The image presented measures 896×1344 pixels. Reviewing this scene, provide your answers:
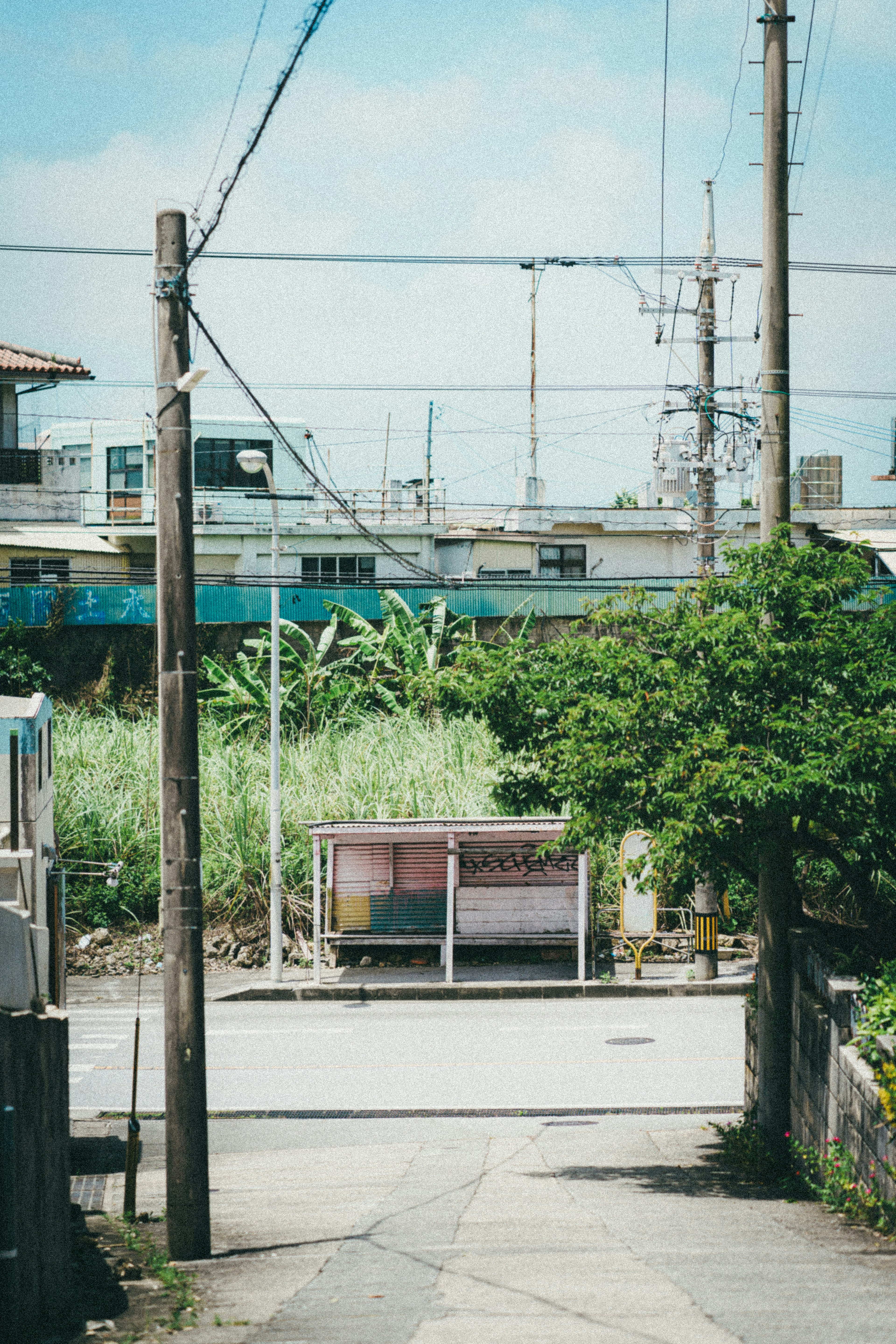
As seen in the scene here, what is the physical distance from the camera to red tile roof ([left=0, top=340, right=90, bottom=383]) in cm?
3553

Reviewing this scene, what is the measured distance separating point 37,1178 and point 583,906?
49.1 feet

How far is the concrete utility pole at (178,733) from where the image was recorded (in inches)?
334

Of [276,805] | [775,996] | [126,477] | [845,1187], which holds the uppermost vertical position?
[126,477]

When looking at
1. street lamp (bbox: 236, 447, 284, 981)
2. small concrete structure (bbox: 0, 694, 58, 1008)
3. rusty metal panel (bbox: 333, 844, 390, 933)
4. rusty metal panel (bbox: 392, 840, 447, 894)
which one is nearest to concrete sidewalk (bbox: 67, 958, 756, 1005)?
street lamp (bbox: 236, 447, 284, 981)

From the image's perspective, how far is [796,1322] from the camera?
5559 millimetres

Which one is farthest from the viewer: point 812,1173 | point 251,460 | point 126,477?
point 126,477

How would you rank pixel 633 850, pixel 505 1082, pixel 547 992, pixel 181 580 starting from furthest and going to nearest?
pixel 633 850 → pixel 547 992 → pixel 505 1082 → pixel 181 580

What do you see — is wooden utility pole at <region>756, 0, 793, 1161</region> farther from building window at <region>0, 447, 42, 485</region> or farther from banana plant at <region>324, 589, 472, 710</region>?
building window at <region>0, 447, 42, 485</region>

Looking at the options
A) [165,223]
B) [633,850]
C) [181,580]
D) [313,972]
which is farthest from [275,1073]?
[165,223]

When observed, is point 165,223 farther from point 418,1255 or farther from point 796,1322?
point 796,1322

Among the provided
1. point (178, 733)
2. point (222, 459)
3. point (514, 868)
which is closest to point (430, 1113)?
point (178, 733)

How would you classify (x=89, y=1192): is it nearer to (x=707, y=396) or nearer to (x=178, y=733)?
(x=178, y=733)

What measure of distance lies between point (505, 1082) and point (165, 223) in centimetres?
1127

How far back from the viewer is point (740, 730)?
32.6 feet
